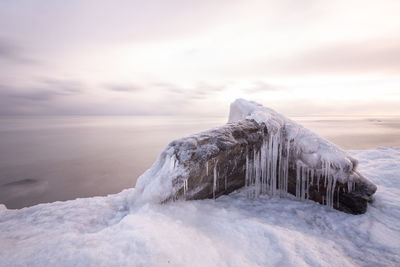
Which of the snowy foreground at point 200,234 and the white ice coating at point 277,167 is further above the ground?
the white ice coating at point 277,167

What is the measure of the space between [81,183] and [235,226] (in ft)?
19.1

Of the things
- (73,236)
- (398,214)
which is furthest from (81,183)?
(398,214)

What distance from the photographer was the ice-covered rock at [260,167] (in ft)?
9.82

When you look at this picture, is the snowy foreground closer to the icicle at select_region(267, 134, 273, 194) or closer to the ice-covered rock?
the ice-covered rock

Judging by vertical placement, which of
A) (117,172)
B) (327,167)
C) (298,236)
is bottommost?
(117,172)

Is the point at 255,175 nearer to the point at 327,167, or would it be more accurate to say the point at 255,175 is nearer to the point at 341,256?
the point at 327,167

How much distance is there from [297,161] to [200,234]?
2578 millimetres

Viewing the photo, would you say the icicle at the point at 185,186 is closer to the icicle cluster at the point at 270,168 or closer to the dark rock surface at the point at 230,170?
the dark rock surface at the point at 230,170

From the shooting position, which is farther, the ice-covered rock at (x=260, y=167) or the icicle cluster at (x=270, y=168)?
the icicle cluster at (x=270, y=168)

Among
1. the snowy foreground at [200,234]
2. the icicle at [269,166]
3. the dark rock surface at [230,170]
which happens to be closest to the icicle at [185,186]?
the dark rock surface at [230,170]

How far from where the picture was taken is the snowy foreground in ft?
5.60

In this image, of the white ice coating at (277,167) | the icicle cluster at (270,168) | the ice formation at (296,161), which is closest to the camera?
the white ice coating at (277,167)

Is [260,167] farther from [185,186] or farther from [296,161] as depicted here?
[185,186]

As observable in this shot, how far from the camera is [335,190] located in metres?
3.24
